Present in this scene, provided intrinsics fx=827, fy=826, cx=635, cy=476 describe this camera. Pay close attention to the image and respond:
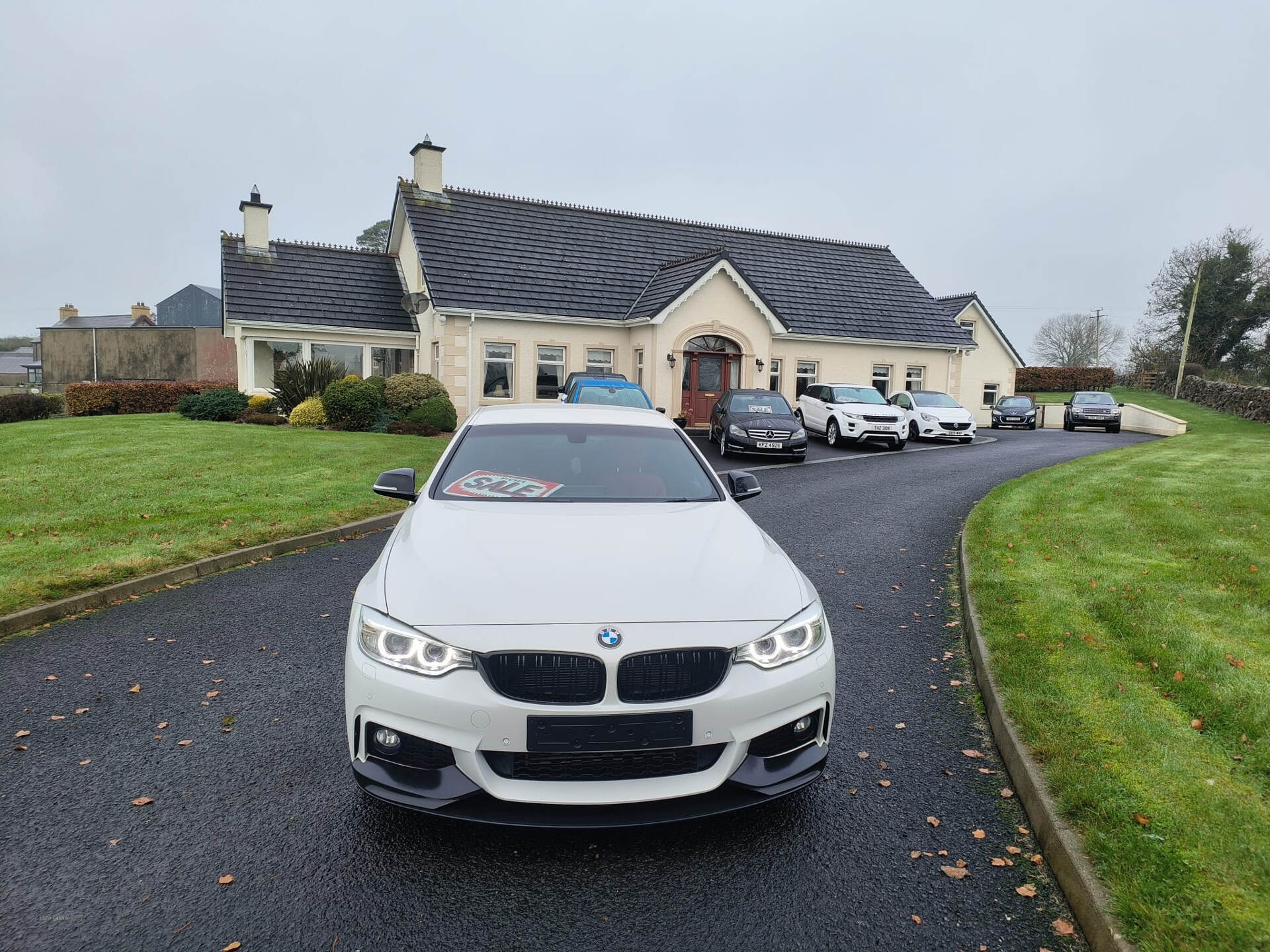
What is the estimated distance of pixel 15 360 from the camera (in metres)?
79.7

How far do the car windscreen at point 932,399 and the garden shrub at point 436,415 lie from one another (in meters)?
14.9

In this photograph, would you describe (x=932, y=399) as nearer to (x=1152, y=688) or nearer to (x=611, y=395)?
(x=611, y=395)

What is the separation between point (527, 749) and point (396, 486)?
246cm

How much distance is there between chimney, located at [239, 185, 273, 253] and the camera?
27391mm

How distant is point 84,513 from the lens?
1009cm

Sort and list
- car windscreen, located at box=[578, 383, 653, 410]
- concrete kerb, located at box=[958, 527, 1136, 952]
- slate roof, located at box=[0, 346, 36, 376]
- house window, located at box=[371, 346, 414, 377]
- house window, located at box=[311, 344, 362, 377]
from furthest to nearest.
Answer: slate roof, located at box=[0, 346, 36, 376] → house window, located at box=[371, 346, 414, 377] → house window, located at box=[311, 344, 362, 377] → car windscreen, located at box=[578, 383, 653, 410] → concrete kerb, located at box=[958, 527, 1136, 952]

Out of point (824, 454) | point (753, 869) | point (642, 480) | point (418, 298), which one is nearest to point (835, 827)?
point (753, 869)

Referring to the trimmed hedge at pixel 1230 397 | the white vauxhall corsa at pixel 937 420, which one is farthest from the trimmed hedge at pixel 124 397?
the trimmed hedge at pixel 1230 397

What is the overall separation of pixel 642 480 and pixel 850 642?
2.21m

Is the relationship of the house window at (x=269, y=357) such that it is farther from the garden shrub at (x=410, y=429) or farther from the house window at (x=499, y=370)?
the garden shrub at (x=410, y=429)

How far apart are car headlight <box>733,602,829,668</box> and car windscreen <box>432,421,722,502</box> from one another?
140 cm

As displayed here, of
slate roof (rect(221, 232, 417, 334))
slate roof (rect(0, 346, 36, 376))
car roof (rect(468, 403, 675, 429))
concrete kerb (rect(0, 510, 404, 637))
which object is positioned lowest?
slate roof (rect(0, 346, 36, 376))

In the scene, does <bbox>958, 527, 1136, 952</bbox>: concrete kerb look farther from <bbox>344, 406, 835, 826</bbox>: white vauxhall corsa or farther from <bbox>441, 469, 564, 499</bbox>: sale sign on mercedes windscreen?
<bbox>441, 469, 564, 499</bbox>: sale sign on mercedes windscreen

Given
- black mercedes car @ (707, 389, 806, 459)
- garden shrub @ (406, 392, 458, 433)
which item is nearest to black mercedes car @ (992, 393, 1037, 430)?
black mercedes car @ (707, 389, 806, 459)
